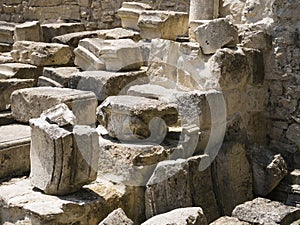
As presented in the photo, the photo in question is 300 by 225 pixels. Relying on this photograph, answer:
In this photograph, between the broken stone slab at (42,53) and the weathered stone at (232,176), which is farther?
the broken stone slab at (42,53)

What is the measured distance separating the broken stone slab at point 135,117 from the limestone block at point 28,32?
2.98m

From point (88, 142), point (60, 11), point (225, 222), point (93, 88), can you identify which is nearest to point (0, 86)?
point (93, 88)

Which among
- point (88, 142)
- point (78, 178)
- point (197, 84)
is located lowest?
Result: point (78, 178)

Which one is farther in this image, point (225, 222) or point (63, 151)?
point (225, 222)

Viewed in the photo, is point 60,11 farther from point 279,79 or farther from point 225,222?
point 225,222

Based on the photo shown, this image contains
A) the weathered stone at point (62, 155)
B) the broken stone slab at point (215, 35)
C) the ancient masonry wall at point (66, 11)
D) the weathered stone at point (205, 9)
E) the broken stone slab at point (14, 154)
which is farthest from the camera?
the ancient masonry wall at point (66, 11)

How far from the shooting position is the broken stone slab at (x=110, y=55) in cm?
571

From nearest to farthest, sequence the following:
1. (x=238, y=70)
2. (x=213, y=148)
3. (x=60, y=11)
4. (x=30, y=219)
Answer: (x=30, y=219) → (x=213, y=148) → (x=238, y=70) → (x=60, y=11)

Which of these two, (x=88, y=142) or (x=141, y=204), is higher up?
→ (x=88, y=142)

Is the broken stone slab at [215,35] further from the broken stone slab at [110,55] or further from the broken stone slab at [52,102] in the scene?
the broken stone slab at [52,102]

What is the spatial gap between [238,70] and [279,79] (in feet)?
1.97

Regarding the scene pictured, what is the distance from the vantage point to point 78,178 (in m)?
4.19

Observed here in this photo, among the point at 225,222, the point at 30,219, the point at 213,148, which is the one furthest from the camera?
the point at 213,148

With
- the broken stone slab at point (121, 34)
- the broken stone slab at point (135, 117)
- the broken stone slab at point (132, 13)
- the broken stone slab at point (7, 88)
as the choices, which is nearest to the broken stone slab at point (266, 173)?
the broken stone slab at point (135, 117)
